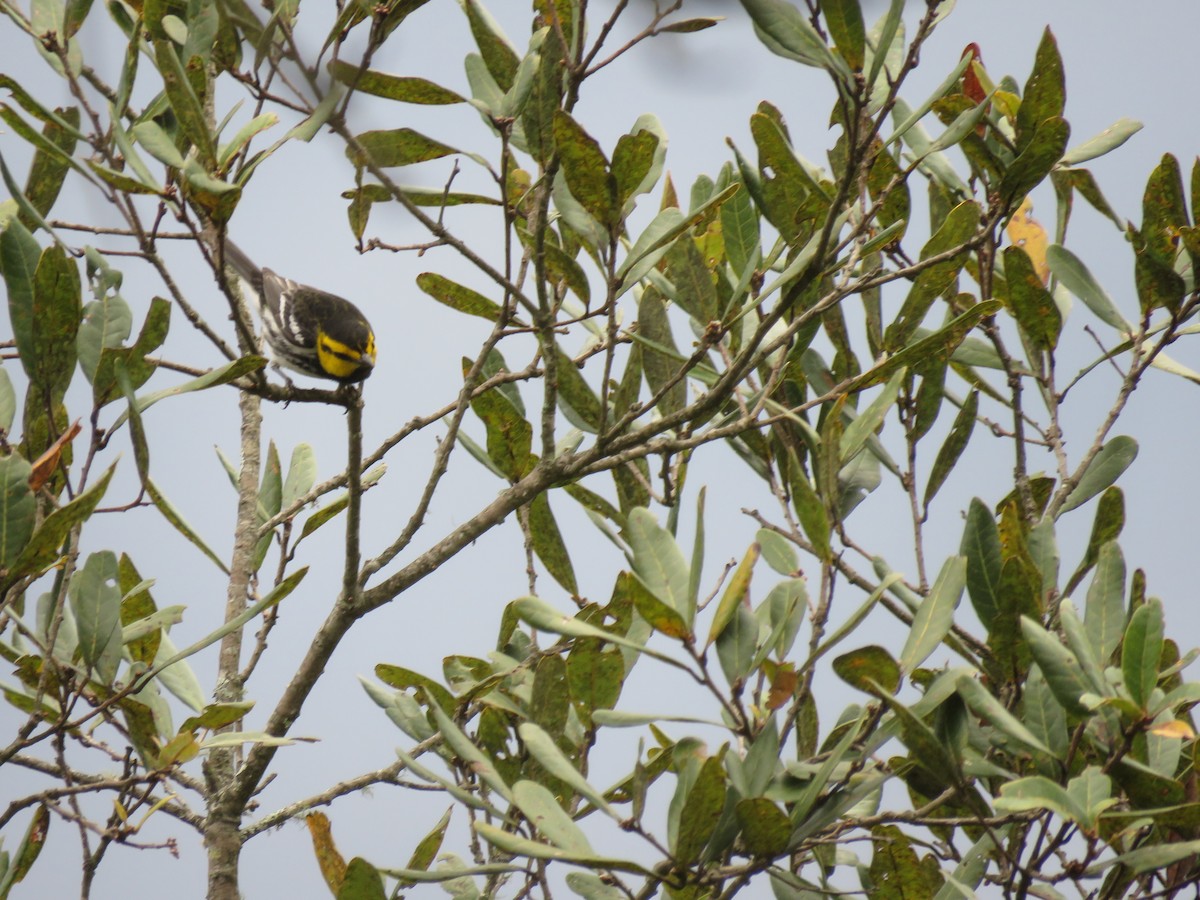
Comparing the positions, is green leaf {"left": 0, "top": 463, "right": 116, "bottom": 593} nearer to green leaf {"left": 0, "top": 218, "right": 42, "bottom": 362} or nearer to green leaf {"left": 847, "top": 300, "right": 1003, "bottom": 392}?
green leaf {"left": 0, "top": 218, "right": 42, "bottom": 362}

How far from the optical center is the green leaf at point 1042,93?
5.47ft

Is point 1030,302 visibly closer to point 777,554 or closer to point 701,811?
point 777,554

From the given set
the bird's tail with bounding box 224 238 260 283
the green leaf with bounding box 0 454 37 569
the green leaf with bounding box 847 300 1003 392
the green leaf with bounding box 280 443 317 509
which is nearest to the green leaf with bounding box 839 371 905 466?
the green leaf with bounding box 847 300 1003 392

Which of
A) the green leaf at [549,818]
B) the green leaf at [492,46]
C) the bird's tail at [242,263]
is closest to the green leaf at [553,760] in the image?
the green leaf at [549,818]

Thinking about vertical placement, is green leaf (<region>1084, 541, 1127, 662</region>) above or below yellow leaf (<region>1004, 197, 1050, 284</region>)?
below

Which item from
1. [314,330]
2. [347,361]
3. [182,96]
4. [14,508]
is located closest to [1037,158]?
[182,96]

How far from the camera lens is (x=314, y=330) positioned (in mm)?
Answer: 3393

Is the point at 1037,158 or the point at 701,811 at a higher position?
the point at 1037,158

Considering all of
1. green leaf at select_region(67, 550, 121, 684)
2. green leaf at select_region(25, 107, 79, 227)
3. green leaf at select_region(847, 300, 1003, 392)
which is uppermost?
green leaf at select_region(25, 107, 79, 227)

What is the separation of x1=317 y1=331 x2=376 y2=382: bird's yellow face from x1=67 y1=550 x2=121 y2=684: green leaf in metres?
1.48

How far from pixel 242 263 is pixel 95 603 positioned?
2.58m

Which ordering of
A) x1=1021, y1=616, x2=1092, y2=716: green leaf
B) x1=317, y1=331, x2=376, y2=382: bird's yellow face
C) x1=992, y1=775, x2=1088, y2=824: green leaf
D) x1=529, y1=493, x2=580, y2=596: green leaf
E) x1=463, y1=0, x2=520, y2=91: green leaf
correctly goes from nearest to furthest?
x1=992, y1=775, x2=1088, y2=824: green leaf → x1=1021, y1=616, x2=1092, y2=716: green leaf → x1=463, y1=0, x2=520, y2=91: green leaf → x1=529, y1=493, x2=580, y2=596: green leaf → x1=317, y1=331, x2=376, y2=382: bird's yellow face

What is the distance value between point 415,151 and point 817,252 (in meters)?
0.71

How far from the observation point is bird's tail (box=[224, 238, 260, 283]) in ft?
13.0
